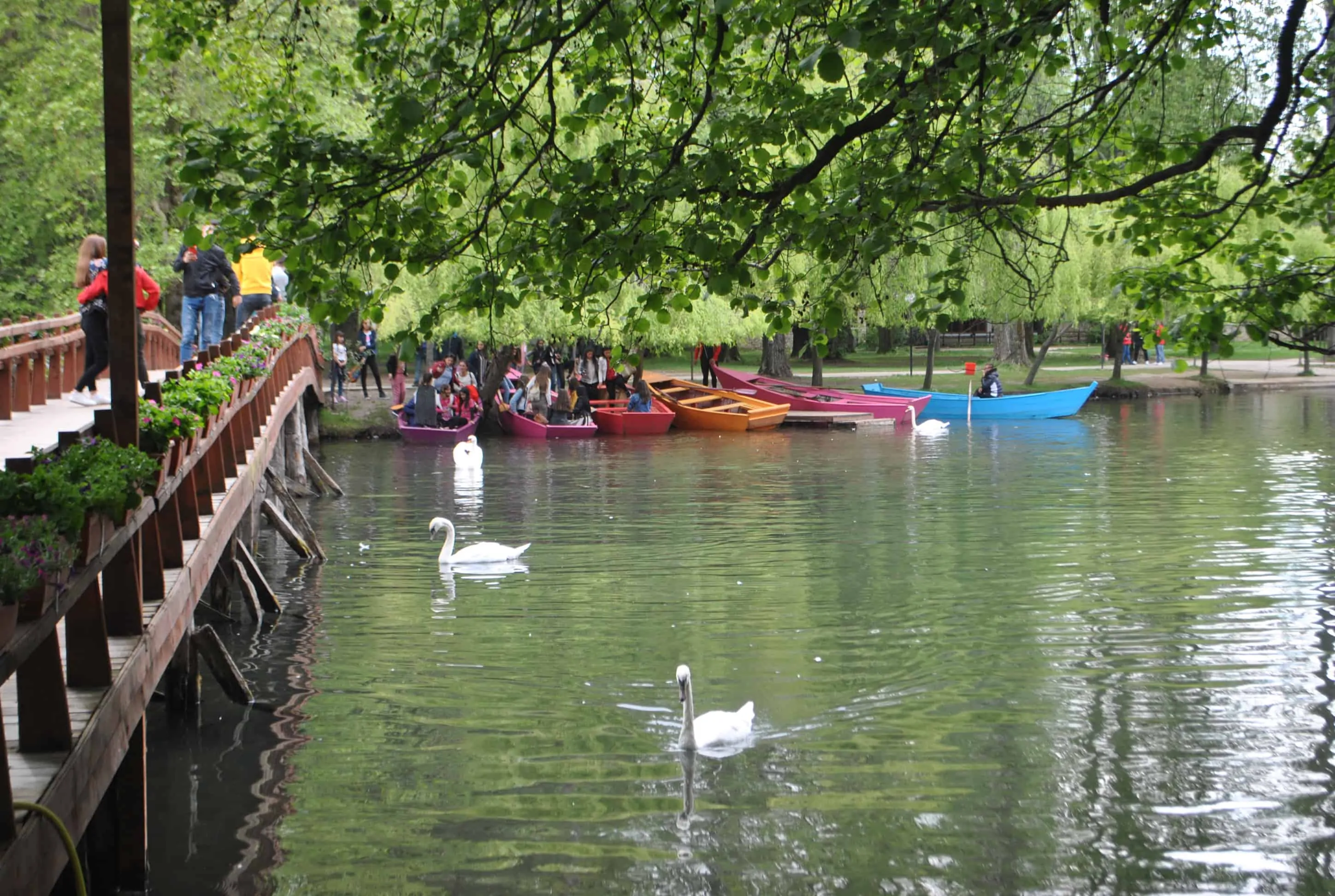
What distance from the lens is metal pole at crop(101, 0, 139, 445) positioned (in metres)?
6.33

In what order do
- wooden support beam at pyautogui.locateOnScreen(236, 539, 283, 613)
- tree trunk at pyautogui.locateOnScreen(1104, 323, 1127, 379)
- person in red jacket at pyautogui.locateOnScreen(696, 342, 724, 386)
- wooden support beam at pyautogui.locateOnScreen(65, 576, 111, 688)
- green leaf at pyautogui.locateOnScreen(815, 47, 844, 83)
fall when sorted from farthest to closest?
tree trunk at pyautogui.locateOnScreen(1104, 323, 1127, 379), person in red jacket at pyautogui.locateOnScreen(696, 342, 724, 386), wooden support beam at pyautogui.locateOnScreen(236, 539, 283, 613), wooden support beam at pyautogui.locateOnScreen(65, 576, 111, 688), green leaf at pyautogui.locateOnScreen(815, 47, 844, 83)

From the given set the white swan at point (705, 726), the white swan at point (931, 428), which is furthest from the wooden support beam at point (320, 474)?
the white swan at point (931, 428)

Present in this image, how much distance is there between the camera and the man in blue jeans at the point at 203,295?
1675 centimetres

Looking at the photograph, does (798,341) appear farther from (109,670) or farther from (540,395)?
(109,670)

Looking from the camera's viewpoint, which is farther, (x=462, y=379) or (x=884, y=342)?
(x=884, y=342)

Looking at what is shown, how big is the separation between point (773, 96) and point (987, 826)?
4.32 metres

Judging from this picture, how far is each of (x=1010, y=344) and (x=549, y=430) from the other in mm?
21471

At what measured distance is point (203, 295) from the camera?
55.3ft

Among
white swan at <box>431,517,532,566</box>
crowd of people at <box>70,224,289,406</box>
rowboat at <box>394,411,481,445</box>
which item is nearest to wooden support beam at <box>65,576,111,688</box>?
crowd of people at <box>70,224,289,406</box>

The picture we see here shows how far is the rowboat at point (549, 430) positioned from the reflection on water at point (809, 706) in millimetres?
12617

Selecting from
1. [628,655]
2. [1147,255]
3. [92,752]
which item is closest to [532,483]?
[628,655]

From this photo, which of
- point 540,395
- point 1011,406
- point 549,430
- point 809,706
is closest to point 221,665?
point 809,706

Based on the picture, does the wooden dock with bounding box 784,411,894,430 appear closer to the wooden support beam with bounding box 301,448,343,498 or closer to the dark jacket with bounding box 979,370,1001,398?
the dark jacket with bounding box 979,370,1001,398

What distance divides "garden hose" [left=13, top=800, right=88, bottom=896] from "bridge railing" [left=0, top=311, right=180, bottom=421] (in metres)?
10.0
